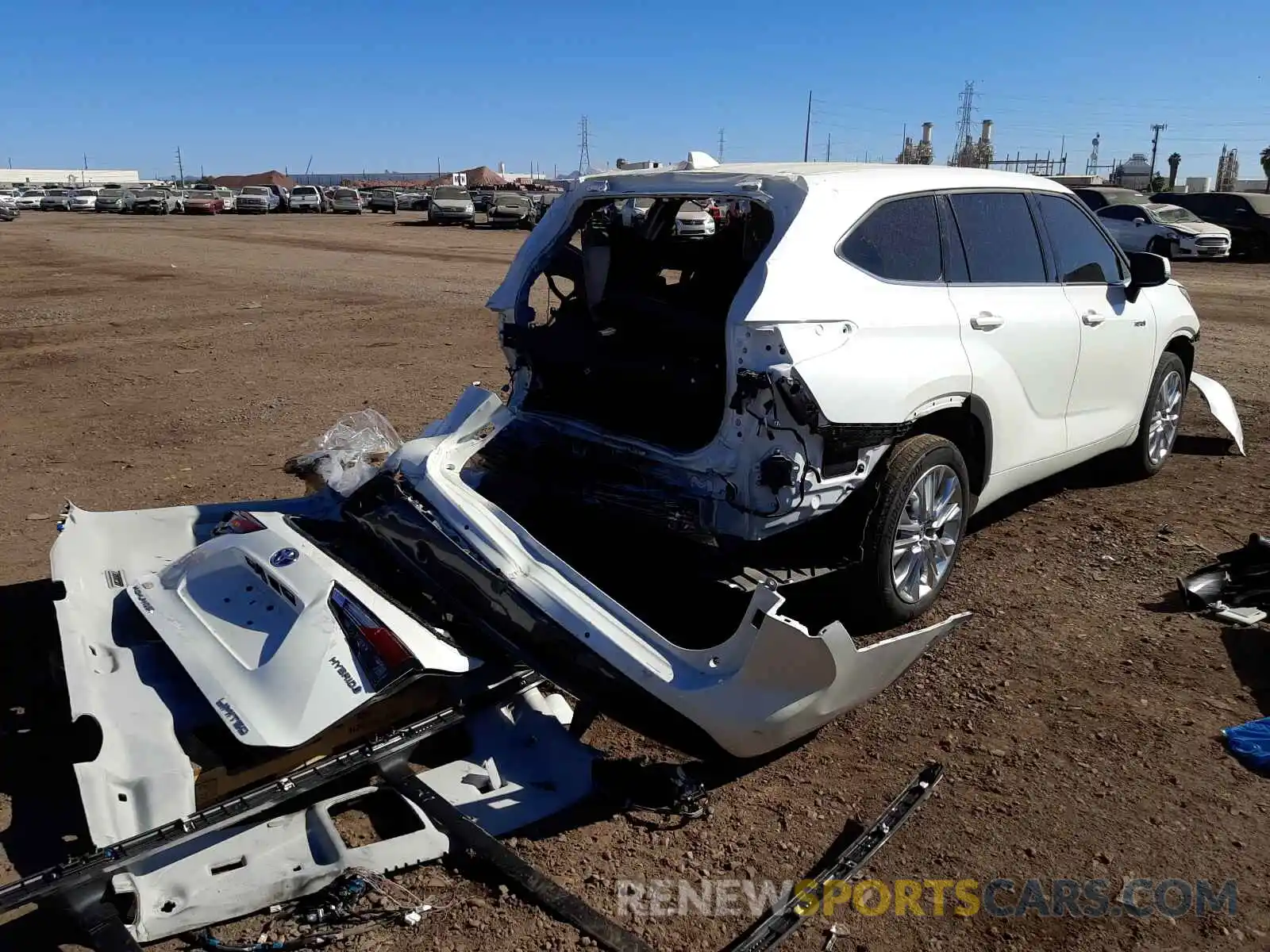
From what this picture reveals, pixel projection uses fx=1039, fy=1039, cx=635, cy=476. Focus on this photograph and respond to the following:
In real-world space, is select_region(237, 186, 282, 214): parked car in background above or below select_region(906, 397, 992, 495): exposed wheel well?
above

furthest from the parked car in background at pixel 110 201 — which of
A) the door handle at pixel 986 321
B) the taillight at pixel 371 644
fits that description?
the taillight at pixel 371 644

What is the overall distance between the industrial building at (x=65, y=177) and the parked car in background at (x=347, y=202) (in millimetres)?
65539

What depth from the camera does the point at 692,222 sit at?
5434 mm

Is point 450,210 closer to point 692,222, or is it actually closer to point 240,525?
point 692,222

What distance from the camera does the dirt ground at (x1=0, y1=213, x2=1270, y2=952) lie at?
2936 mm

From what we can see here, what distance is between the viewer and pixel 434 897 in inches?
117

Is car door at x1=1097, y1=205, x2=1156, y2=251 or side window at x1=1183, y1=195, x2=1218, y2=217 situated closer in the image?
car door at x1=1097, y1=205, x2=1156, y2=251

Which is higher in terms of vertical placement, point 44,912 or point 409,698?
point 409,698

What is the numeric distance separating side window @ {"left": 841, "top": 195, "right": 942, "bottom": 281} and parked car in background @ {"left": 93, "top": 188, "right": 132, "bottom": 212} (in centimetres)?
5932

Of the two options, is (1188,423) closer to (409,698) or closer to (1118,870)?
(1118,870)

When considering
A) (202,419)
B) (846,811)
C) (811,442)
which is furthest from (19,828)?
(202,419)

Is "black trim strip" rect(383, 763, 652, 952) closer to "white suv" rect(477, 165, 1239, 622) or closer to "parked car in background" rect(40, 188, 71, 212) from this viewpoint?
"white suv" rect(477, 165, 1239, 622)

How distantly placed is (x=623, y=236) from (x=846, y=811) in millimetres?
2995

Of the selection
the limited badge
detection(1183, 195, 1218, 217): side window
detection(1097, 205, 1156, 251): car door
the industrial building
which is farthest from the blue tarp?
the industrial building
